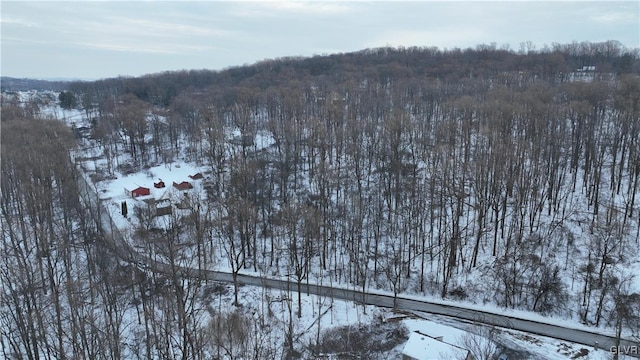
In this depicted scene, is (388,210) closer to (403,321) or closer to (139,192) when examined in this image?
(403,321)

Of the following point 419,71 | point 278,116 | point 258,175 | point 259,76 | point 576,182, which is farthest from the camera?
point 259,76

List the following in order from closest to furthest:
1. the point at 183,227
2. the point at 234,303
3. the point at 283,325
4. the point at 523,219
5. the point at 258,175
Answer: the point at 283,325 < the point at 234,303 < the point at 523,219 < the point at 183,227 < the point at 258,175

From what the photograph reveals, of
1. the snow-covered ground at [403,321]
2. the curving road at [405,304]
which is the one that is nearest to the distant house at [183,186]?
the snow-covered ground at [403,321]

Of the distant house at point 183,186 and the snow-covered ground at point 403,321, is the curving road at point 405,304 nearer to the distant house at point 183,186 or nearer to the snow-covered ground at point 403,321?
the snow-covered ground at point 403,321

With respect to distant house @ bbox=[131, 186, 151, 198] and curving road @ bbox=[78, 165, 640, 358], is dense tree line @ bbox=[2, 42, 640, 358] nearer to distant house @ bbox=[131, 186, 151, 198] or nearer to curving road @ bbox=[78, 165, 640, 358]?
curving road @ bbox=[78, 165, 640, 358]

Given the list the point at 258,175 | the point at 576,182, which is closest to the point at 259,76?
the point at 258,175

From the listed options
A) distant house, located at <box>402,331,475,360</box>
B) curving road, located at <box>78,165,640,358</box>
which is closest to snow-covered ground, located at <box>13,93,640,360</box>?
curving road, located at <box>78,165,640,358</box>

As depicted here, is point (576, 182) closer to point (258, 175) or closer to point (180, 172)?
point (258, 175)
